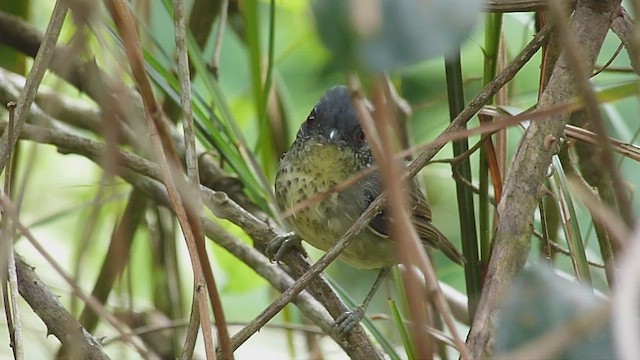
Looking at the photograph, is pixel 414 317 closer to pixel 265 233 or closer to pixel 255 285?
pixel 265 233

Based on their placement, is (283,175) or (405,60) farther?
(283,175)

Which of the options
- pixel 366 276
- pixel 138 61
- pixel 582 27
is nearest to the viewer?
pixel 138 61

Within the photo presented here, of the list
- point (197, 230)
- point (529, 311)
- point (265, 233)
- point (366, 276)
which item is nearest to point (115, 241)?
point (265, 233)

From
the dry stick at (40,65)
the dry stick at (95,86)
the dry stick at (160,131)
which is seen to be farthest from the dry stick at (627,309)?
the dry stick at (95,86)

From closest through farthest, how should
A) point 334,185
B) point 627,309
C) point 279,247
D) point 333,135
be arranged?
1. point 627,309
2. point 279,247
3. point 334,185
4. point 333,135

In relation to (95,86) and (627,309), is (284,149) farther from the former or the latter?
(627,309)

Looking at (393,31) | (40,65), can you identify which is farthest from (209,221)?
(393,31)

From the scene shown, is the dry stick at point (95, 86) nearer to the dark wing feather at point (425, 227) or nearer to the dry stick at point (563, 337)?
the dark wing feather at point (425, 227)
